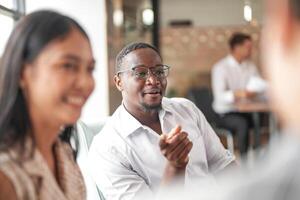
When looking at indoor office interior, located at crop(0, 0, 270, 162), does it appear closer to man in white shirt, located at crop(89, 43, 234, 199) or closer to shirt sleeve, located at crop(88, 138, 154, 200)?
man in white shirt, located at crop(89, 43, 234, 199)

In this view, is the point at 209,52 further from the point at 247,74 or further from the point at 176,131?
the point at 176,131

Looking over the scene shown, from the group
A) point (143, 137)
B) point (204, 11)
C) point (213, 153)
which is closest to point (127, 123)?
point (143, 137)

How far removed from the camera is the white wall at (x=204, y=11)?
6.68 m

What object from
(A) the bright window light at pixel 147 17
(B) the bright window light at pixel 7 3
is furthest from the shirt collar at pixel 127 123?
(A) the bright window light at pixel 147 17

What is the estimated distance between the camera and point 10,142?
0.87 m

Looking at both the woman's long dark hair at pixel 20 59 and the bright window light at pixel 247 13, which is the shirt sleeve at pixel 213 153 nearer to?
the woman's long dark hair at pixel 20 59

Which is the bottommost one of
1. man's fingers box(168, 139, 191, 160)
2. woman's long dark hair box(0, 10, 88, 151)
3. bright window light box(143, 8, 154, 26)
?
man's fingers box(168, 139, 191, 160)

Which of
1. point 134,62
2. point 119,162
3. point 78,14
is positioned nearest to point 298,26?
point 119,162

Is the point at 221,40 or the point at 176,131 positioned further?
the point at 221,40

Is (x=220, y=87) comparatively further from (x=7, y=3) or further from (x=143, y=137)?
(x=143, y=137)

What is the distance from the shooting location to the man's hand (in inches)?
53.2

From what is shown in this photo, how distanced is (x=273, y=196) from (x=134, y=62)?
133 centimetres

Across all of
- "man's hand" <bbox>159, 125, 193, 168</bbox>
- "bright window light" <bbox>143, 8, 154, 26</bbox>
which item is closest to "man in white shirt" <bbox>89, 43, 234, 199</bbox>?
"man's hand" <bbox>159, 125, 193, 168</bbox>

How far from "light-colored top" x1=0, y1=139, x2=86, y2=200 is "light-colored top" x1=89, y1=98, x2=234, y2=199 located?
22.0 inches
